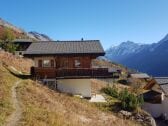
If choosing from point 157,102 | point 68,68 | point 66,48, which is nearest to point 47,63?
point 68,68

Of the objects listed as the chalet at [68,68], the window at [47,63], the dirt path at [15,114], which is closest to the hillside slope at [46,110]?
the dirt path at [15,114]

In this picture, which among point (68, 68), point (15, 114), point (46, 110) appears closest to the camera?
point (15, 114)

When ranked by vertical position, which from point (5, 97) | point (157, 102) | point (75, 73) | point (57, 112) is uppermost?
point (75, 73)

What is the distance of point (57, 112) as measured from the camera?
2859cm

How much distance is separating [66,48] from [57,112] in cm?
2021

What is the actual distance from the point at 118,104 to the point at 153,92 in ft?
52.9

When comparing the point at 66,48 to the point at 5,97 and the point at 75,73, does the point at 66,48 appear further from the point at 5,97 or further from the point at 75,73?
the point at 5,97

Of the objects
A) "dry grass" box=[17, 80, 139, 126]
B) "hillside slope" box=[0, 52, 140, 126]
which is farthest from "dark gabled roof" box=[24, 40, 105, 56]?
"dry grass" box=[17, 80, 139, 126]

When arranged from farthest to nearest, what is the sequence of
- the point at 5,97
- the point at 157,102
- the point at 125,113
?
the point at 157,102 → the point at 125,113 → the point at 5,97

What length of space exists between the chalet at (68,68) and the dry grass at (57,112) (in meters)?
5.05

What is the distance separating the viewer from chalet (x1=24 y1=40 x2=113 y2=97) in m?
44.9

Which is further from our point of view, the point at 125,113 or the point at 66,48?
the point at 66,48

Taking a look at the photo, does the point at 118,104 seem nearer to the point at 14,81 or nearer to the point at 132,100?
the point at 132,100

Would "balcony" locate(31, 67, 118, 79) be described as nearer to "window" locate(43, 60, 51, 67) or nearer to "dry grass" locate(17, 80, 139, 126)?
"window" locate(43, 60, 51, 67)
